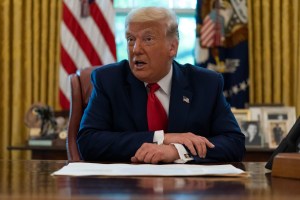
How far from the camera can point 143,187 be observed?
55.7 inches

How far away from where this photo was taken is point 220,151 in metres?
2.54

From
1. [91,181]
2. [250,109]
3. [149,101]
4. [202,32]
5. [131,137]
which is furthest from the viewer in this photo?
[202,32]

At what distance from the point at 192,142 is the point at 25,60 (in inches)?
116

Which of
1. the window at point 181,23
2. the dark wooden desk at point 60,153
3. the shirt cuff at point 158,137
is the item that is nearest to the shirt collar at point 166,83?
the shirt cuff at point 158,137

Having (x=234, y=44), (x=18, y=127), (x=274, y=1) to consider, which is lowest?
(x=18, y=127)

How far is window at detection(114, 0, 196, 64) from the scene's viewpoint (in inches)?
210

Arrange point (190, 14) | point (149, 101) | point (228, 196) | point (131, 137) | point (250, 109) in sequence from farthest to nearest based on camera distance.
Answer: point (190, 14), point (250, 109), point (149, 101), point (131, 137), point (228, 196)

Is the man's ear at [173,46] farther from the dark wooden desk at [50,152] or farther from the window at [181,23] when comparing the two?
the window at [181,23]

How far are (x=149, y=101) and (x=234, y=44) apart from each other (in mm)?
2466

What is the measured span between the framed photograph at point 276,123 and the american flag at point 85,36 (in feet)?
4.67

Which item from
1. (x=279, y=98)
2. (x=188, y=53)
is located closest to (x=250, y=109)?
(x=279, y=98)

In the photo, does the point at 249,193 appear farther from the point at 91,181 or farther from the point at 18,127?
the point at 18,127

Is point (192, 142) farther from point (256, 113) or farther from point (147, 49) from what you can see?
point (256, 113)

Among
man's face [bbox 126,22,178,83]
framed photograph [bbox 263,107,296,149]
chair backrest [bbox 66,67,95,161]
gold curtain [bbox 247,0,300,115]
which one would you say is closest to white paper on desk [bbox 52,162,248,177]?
man's face [bbox 126,22,178,83]
